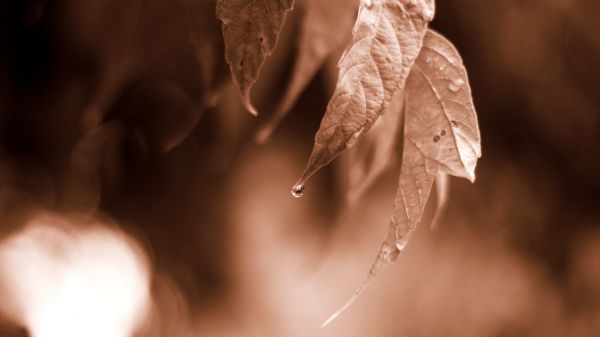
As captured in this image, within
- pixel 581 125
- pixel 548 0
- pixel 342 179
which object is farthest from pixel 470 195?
pixel 342 179

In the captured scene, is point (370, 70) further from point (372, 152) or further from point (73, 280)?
point (73, 280)

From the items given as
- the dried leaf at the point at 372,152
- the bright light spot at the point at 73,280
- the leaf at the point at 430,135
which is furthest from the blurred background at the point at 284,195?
the leaf at the point at 430,135

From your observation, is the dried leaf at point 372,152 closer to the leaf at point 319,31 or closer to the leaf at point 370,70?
the leaf at point 319,31

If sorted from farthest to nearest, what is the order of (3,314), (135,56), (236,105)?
(3,314)
(236,105)
(135,56)

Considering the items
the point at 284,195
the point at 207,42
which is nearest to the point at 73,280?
the point at 284,195

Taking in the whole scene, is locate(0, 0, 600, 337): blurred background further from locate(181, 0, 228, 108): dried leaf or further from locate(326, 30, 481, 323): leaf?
locate(326, 30, 481, 323): leaf

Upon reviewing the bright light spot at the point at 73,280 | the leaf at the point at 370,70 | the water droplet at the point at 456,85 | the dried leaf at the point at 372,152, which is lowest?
the bright light spot at the point at 73,280

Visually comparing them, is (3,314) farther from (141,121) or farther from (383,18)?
(383,18)
